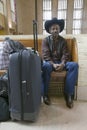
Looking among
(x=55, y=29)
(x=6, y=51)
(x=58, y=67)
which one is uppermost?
(x=55, y=29)

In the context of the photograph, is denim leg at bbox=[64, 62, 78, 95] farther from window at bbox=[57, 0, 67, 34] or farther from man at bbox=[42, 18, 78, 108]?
window at bbox=[57, 0, 67, 34]

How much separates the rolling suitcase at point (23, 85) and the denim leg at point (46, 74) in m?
0.42

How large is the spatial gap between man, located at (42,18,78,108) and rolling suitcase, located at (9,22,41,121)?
18.3 inches

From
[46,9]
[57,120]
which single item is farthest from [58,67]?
[46,9]

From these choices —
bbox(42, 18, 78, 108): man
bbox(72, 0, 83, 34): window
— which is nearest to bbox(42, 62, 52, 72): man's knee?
bbox(42, 18, 78, 108): man

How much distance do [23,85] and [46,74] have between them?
0.53 metres

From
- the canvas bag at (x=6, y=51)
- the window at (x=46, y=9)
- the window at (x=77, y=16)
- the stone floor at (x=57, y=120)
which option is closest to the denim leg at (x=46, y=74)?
the stone floor at (x=57, y=120)

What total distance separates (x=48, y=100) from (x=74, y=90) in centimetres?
33

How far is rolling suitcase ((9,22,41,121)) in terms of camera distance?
133 centimetres

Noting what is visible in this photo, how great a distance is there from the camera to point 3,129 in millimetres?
1346

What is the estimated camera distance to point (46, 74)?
1.83 metres

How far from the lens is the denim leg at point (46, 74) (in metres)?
1.83

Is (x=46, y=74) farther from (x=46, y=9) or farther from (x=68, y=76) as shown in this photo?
(x=46, y=9)

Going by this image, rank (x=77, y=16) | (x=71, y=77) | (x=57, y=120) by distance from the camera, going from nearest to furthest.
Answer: (x=57, y=120) < (x=71, y=77) < (x=77, y=16)
